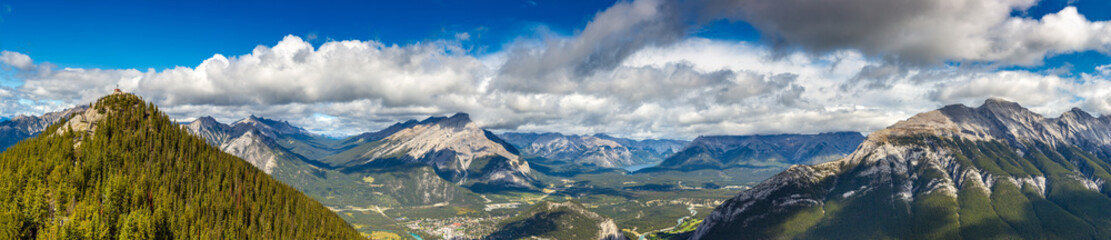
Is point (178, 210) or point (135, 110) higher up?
point (135, 110)

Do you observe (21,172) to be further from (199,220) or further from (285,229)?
(285,229)

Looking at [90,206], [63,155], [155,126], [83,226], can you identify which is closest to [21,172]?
[63,155]

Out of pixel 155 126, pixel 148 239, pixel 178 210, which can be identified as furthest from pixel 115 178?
pixel 155 126

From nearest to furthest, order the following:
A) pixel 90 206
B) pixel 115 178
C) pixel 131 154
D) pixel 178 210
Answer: pixel 90 206 → pixel 115 178 → pixel 178 210 → pixel 131 154

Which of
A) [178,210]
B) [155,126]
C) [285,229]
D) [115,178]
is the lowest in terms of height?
[285,229]

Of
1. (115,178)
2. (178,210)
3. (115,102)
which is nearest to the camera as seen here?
(115,178)

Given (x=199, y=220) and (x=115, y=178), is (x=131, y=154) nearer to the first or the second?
(x=115, y=178)

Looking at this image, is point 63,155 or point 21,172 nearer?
point 21,172
